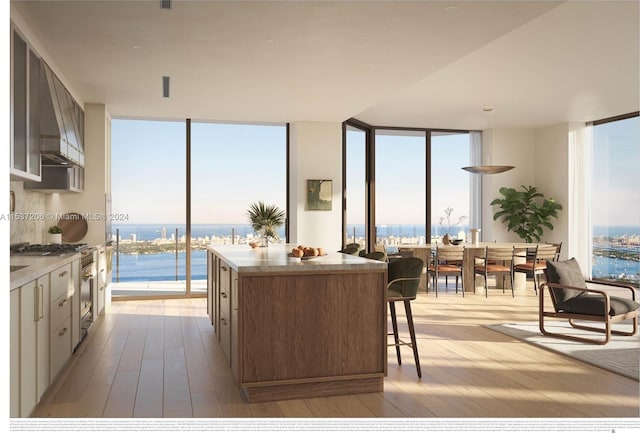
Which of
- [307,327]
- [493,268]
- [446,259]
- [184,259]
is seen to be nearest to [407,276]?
[307,327]

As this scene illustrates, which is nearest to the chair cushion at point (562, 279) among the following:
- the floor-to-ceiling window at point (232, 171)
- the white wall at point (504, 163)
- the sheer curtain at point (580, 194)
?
the sheer curtain at point (580, 194)

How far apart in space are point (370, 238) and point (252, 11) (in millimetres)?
6818

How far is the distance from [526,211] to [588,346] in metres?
5.98

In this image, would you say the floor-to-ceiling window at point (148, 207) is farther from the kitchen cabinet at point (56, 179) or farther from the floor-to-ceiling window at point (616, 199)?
the floor-to-ceiling window at point (616, 199)

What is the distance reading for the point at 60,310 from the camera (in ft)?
13.7

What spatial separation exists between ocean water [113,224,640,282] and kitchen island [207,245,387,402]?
555 cm


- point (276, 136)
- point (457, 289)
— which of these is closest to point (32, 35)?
point (457, 289)

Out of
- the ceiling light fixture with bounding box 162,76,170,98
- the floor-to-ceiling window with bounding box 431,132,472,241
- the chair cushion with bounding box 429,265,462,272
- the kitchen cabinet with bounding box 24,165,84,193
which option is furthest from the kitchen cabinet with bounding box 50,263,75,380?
the floor-to-ceiling window with bounding box 431,132,472,241

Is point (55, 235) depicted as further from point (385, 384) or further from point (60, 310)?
point (385, 384)

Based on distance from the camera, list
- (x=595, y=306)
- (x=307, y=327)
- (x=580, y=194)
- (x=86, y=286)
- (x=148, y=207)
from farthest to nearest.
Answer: (x=580, y=194)
(x=148, y=207)
(x=86, y=286)
(x=595, y=306)
(x=307, y=327)

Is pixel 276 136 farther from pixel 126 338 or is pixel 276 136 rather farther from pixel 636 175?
pixel 126 338

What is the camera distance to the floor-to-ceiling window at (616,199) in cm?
972

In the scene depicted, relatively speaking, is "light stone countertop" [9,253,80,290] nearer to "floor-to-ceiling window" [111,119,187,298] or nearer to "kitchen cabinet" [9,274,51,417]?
"kitchen cabinet" [9,274,51,417]

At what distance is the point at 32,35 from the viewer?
15.0 ft
